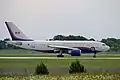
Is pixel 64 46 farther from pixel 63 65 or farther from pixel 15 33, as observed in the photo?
pixel 63 65

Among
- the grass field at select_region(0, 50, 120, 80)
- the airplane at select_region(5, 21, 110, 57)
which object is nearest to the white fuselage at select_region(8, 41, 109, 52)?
the airplane at select_region(5, 21, 110, 57)

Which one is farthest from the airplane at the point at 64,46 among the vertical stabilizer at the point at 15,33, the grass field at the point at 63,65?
the grass field at the point at 63,65

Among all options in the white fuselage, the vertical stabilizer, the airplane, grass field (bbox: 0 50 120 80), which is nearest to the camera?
grass field (bbox: 0 50 120 80)

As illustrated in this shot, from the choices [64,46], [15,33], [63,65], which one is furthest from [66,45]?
[63,65]

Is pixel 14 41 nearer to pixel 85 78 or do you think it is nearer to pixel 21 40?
pixel 21 40

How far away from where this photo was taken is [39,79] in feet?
56.5

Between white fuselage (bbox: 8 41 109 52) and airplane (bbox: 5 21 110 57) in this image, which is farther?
white fuselage (bbox: 8 41 109 52)

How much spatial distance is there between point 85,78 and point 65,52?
2046 inches

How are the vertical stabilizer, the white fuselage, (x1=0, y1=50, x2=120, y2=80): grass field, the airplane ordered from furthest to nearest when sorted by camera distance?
the vertical stabilizer
the white fuselage
the airplane
(x1=0, y1=50, x2=120, y2=80): grass field

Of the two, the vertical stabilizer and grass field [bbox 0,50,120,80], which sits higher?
the vertical stabilizer

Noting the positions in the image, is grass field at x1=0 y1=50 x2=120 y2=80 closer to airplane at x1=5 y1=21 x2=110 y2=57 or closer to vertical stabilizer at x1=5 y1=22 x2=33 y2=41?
airplane at x1=5 y1=21 x2=110 y2=57

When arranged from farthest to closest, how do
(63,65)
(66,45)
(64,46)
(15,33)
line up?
(15,33) → (66,45) → (64,46) → (63,65)

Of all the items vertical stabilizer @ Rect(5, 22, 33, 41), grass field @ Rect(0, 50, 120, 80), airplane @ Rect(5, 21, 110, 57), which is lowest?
grass field @ Rect(0, 50, 120, 80)

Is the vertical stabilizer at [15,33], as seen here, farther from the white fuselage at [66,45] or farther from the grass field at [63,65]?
the grass field at [63,65]
